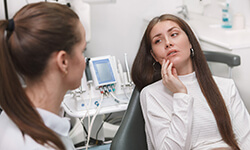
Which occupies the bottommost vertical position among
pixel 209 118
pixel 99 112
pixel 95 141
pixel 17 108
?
pixel 95 141

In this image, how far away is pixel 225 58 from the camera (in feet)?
6.66

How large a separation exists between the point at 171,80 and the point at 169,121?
194 mm

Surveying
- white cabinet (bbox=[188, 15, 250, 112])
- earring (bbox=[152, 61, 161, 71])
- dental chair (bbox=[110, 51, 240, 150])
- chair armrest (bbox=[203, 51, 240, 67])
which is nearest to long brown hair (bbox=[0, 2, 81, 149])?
dental chair (bbox=[110, 51, 240, 150])

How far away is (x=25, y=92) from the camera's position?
0.90 meters

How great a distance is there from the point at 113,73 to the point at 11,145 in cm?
130

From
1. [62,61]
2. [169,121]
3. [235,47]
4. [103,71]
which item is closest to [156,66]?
[169,121]

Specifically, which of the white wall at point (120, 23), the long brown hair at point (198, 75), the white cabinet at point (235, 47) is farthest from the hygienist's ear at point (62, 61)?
the white wall at point (120, 23)

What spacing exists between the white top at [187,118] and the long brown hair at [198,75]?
0.03 meters

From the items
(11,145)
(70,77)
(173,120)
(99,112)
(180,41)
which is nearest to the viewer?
(11,145)

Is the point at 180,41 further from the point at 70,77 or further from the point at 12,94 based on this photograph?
the point at 12,94

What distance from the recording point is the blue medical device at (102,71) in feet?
6.77

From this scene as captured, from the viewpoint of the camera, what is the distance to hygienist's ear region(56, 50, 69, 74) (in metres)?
0.90

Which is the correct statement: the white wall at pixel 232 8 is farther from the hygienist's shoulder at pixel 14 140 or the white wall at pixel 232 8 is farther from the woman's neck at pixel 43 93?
the hygienist's shoulder at pixel 14 140

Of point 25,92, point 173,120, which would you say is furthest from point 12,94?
point 173,120
